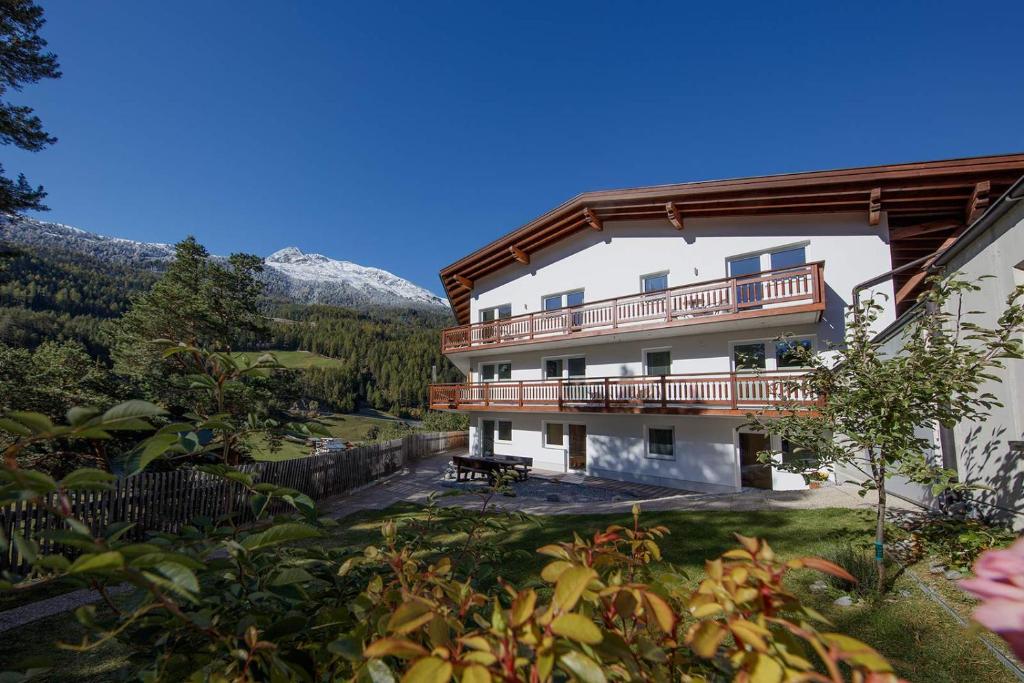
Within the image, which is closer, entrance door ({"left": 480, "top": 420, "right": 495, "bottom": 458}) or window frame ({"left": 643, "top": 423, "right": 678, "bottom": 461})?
window frame ({"left": 643, "top": 423, "right": 678, "bottom": 461})

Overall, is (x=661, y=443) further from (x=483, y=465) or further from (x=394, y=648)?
(x=394, y=648)

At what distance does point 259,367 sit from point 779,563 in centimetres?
165

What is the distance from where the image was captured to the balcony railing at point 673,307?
12.5 m

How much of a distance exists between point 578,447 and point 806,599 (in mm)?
14022

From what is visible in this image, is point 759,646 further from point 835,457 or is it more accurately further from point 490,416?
point 490,416

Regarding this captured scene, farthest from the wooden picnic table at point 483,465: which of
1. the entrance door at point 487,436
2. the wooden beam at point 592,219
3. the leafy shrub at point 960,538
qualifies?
the leafy shrub at point 960,538

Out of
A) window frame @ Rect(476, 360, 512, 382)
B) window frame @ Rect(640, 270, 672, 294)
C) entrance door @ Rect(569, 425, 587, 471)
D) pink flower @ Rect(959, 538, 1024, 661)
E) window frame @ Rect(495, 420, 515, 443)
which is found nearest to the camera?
pink flower @ Rect(959, 538, 1024, 661)

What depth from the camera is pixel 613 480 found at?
16.5 m

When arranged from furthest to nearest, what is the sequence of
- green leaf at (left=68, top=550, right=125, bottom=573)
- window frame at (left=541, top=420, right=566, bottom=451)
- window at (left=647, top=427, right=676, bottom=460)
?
window frame at (left=541, top=420, right=566, bottom=451), window at (left=647, top=427, right=676, bottom=460), green leaf at (left=68, top=550, right=125, bottom=573)

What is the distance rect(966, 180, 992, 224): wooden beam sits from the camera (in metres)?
11.2

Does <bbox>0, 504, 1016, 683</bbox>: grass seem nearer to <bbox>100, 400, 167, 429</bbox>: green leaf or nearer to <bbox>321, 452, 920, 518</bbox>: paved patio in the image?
<bbox>100, 400, 167, 429</bbox>: green leaf

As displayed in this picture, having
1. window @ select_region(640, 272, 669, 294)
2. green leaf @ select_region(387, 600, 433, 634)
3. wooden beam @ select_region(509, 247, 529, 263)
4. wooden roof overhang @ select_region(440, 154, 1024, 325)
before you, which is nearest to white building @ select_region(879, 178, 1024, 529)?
wooden roof overhang @ select_region(440, 154, 1024, 325)

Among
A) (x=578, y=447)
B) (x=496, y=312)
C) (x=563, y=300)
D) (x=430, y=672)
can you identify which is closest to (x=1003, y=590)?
(x=430, y=672)

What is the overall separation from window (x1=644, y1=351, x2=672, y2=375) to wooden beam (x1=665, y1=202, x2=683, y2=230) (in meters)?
4.49
